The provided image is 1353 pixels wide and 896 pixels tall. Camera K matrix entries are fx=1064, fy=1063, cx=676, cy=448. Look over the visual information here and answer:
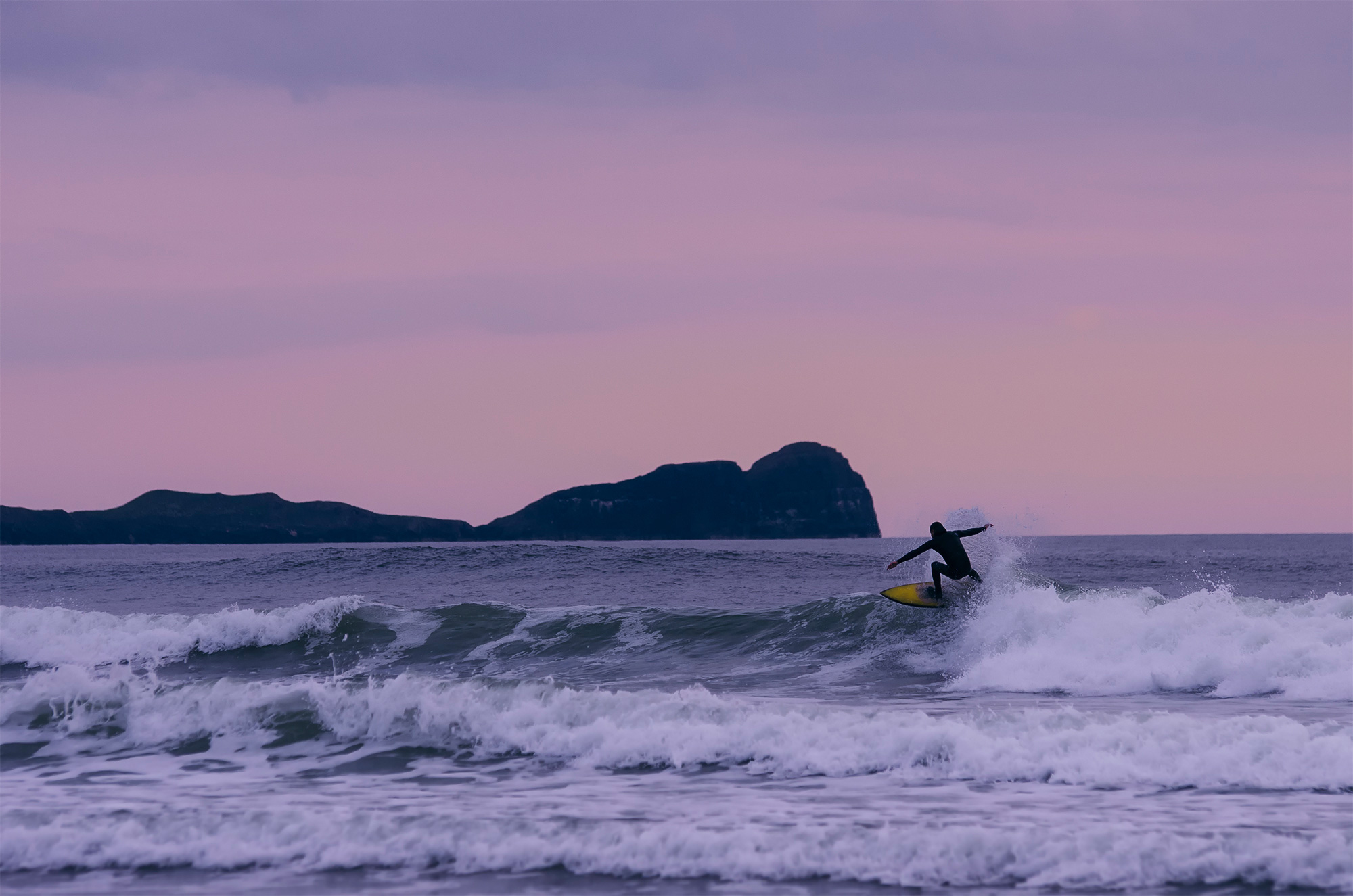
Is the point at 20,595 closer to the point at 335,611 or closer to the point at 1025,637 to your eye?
the point at 335,611

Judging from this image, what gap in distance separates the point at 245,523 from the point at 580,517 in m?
43.5

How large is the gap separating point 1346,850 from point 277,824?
850cm

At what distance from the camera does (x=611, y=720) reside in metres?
11.9

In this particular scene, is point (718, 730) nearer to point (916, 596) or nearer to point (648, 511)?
point (916, 596)

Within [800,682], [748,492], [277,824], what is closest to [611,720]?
[277,824]

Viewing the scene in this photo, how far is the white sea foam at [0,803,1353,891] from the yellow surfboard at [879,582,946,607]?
11.2m

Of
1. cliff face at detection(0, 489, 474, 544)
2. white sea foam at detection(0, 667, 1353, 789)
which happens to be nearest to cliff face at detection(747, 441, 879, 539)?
cliff face at detection(0, 489, 474, 544)

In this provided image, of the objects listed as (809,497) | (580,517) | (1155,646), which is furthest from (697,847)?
(809,497)

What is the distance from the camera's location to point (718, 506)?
154625 millimetres

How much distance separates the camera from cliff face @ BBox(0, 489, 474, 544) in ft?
446

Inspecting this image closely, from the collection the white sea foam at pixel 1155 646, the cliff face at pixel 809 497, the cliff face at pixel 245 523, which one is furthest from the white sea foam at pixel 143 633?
the cliff face at pixel 809 497

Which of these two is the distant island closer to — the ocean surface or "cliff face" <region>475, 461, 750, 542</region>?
"cliff face" <region>475, 461, 750, 542</region>

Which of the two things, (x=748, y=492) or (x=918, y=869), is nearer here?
(x=918, y=869)

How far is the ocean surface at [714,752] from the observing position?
26.9 feet
